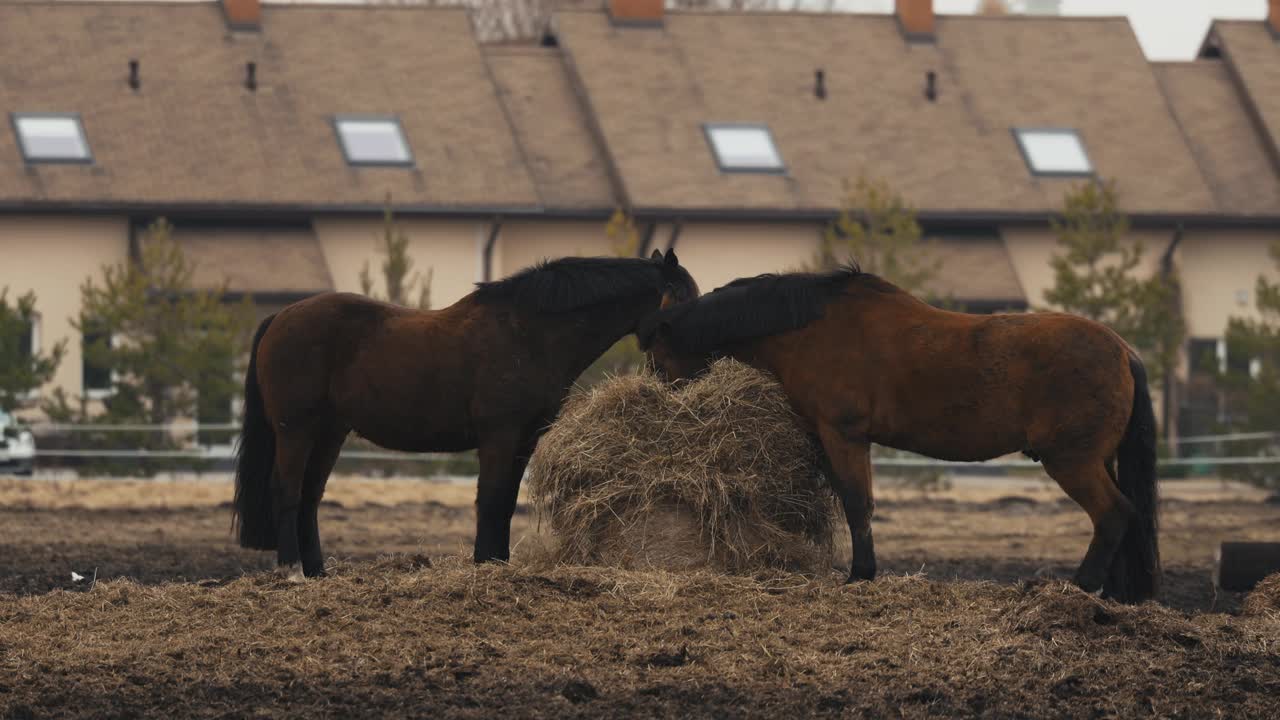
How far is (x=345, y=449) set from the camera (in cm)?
2580

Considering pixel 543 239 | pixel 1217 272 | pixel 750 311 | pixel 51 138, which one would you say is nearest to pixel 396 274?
pixel 543 239

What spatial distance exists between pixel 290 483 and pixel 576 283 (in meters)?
2.09

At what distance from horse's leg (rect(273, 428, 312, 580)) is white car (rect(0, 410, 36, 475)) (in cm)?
1422

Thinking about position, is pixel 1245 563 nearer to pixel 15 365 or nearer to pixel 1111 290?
pixel 1111 290

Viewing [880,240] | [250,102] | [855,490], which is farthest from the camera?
[250,102]

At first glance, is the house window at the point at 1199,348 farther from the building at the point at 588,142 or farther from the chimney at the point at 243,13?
the chimney at the point at 243,13

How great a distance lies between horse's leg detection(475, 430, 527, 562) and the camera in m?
10.9

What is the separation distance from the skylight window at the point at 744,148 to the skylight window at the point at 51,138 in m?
10.2

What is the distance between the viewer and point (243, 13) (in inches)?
1330

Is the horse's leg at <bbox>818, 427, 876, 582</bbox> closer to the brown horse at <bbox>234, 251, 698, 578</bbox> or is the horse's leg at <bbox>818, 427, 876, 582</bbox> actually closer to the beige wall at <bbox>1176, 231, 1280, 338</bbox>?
the brown horse at <bbox>234, 251, 698, 578</bbox>

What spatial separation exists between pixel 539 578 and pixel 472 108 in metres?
23.3

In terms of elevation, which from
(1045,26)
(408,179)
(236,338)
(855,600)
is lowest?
(855,600)

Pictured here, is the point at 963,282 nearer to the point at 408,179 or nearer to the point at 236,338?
the point at 408,179

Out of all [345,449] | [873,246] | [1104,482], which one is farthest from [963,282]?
[1104,482]
